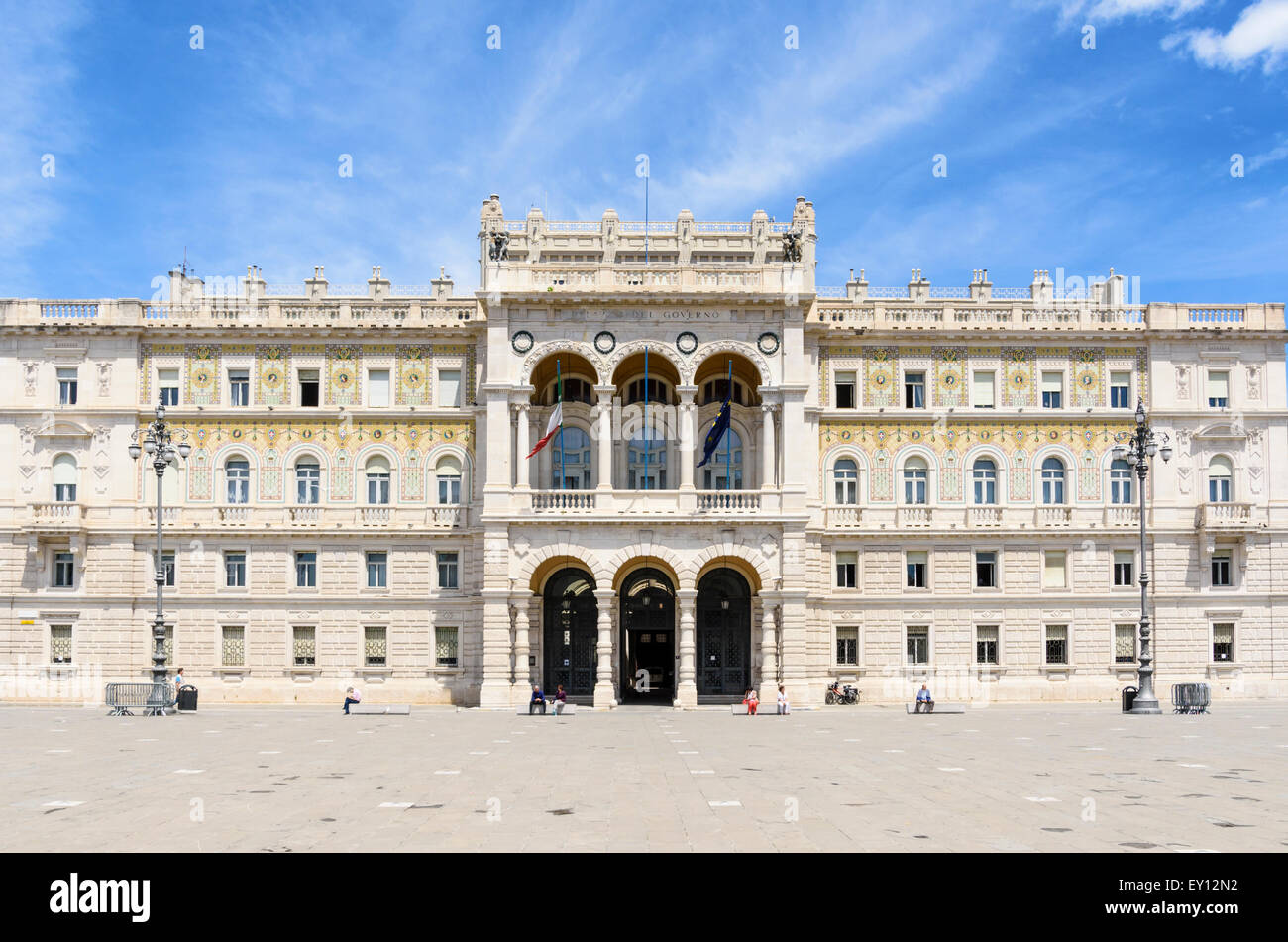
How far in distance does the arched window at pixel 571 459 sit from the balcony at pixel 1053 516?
20.0 m

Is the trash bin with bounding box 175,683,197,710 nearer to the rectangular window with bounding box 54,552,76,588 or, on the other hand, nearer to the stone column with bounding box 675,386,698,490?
the rectangular window with bounding box 54,552,76,588

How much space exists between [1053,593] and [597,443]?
69.1 ft

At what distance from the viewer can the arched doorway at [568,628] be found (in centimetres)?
5209

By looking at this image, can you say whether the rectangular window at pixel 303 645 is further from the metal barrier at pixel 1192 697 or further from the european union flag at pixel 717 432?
the metal barrier at pixel 1192 697

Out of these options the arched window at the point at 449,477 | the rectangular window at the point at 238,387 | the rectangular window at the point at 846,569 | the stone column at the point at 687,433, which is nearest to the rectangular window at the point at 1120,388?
the rectangular window at the point at 846,569

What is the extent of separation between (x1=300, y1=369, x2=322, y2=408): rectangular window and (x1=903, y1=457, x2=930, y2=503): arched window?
2654cm

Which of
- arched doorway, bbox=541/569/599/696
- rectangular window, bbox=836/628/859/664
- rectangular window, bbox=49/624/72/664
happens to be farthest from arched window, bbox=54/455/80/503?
rectangular window, bbox=836/628/859/664

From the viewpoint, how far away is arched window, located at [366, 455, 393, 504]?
53.8 meters

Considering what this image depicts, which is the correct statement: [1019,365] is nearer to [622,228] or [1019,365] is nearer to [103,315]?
[622,228]

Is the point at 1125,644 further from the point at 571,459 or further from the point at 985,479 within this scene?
the point at 571,459

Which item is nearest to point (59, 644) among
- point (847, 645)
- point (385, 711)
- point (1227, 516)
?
point (385, 711)

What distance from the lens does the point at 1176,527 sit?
53.0 m

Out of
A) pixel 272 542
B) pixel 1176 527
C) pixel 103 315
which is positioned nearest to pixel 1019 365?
pixel 1176 527
